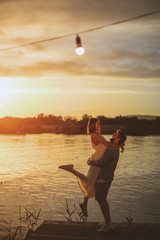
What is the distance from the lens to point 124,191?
27281 mm

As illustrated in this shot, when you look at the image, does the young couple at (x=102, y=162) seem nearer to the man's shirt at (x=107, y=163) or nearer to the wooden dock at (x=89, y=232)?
the man's shirt at (x=107, y=163)

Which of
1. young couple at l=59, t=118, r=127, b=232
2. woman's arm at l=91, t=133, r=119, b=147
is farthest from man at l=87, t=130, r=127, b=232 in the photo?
woman's arm at l=91, t=133, r=119, b=147

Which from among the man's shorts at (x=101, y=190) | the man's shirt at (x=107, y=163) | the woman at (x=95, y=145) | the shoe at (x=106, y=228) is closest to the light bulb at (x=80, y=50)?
the woman at (x=95, y=145)

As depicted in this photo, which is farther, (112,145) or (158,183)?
(158,183)

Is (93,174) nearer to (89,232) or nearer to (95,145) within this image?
(95,145)

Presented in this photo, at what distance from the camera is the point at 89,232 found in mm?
6699

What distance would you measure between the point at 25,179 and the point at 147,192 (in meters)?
14.5

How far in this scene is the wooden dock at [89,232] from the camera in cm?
638

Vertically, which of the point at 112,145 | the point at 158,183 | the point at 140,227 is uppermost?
the point at 112,145

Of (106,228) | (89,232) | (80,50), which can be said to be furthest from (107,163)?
(80,50)

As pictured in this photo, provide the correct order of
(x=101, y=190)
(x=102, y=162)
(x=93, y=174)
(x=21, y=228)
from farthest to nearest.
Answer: (x=21, y=228) < (x=93, y=174) < (x=101, y=190) < (x=102, y=162)

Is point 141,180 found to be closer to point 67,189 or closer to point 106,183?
point 67,189

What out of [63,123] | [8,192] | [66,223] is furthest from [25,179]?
[63,123]

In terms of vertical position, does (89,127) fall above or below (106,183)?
above
